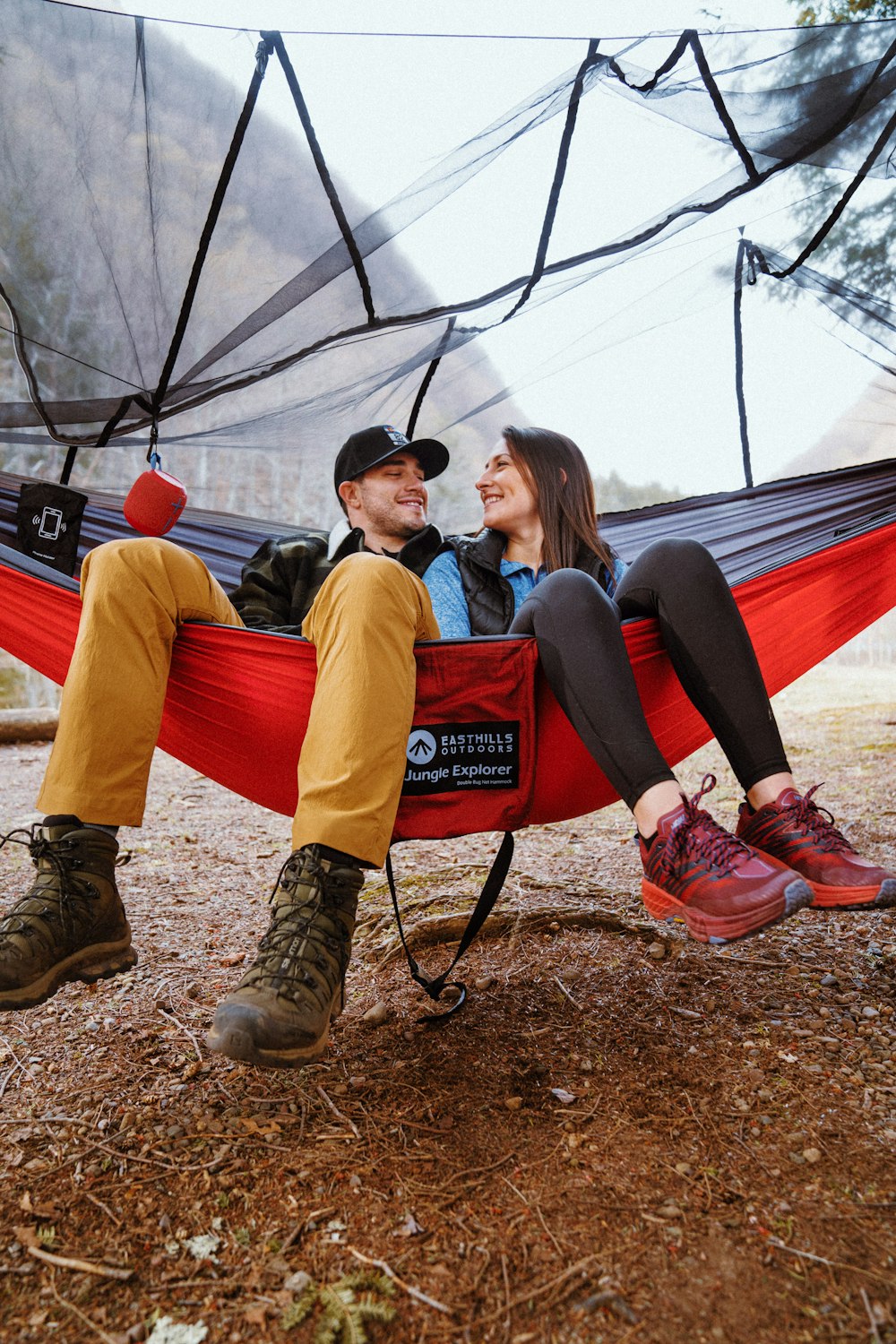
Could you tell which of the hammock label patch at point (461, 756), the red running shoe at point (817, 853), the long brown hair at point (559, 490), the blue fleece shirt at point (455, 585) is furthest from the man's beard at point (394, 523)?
the red running shoe at point (817, 853)

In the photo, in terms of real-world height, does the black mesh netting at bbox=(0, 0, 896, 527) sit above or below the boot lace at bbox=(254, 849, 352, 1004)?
above

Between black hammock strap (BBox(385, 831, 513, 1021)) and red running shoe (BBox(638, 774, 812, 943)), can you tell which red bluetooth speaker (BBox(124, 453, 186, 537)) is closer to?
black hammock strap (BBox(385, 831, 513, 1021))

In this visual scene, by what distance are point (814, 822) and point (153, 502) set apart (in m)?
1.30

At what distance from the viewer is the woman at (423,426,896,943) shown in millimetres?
1036

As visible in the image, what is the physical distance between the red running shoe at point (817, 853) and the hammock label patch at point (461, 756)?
355 mm

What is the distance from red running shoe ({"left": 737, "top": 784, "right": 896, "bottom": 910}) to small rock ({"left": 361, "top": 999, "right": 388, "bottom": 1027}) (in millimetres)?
603

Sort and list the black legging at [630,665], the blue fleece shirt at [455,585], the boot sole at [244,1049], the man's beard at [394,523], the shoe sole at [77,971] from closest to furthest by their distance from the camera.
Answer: the boot sole at [244,1049] → the shoe sole at [77,971] → the black legging at [630,665] → the blue fleece shirt at [455,585] → the man's beard at [394,523]

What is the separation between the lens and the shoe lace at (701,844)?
105 cm

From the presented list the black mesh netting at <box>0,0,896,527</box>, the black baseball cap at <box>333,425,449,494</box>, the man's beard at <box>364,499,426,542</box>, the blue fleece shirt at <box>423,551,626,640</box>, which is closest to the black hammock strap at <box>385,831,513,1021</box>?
the blue fleece shirt at <box>423,551,626,640</box>

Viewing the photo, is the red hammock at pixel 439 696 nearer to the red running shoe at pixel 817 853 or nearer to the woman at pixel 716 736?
the woman at pixel 716 736

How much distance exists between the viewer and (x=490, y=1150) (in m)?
0.97

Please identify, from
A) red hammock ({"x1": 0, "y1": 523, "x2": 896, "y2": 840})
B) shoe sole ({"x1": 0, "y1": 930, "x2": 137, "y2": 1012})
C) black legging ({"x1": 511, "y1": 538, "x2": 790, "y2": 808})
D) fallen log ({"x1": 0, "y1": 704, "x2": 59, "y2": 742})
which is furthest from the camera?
fallen log ({"x1": 0, "y1": 704, "x2": 59, "y2": 742})

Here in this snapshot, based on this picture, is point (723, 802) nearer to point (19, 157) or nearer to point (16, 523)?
point (16, 523)

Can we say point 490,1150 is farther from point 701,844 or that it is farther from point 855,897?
point 855,897
